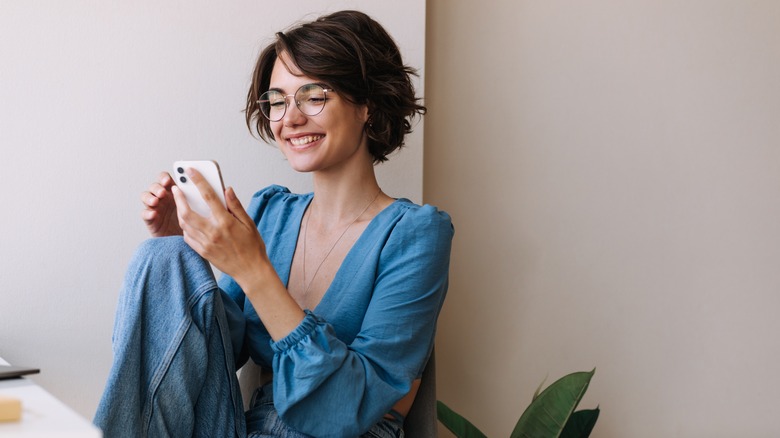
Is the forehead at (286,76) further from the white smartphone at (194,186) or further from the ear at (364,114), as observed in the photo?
the white smartphone at (194,186)

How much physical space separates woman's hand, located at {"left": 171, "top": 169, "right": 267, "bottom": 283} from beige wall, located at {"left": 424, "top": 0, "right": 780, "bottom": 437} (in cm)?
83

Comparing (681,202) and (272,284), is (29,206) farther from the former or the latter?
(681,202)

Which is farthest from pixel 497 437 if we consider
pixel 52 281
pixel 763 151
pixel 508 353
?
pixel 52 281

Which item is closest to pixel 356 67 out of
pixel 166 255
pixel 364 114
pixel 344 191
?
pixel 364 114

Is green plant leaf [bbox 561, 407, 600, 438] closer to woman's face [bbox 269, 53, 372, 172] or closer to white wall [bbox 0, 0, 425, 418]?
woman's face [bbox 269, 53, 372, 172]

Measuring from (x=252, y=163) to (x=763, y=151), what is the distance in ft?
3.81

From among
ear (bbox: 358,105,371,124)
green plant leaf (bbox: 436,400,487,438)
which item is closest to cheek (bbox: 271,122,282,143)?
ear (bbox: 358,105,371,124)

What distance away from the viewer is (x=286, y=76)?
56.4 inches

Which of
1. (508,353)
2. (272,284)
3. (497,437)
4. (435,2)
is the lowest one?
(497,437)

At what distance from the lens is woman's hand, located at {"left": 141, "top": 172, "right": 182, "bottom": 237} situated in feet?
4.51

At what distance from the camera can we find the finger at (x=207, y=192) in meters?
1.19

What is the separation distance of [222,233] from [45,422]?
520 mm

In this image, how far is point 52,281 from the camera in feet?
5.07

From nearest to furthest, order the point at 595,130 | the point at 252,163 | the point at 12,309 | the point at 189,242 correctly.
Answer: the point at 189,242
the point at 12,309
the point at 252,163
the point at 595,130
